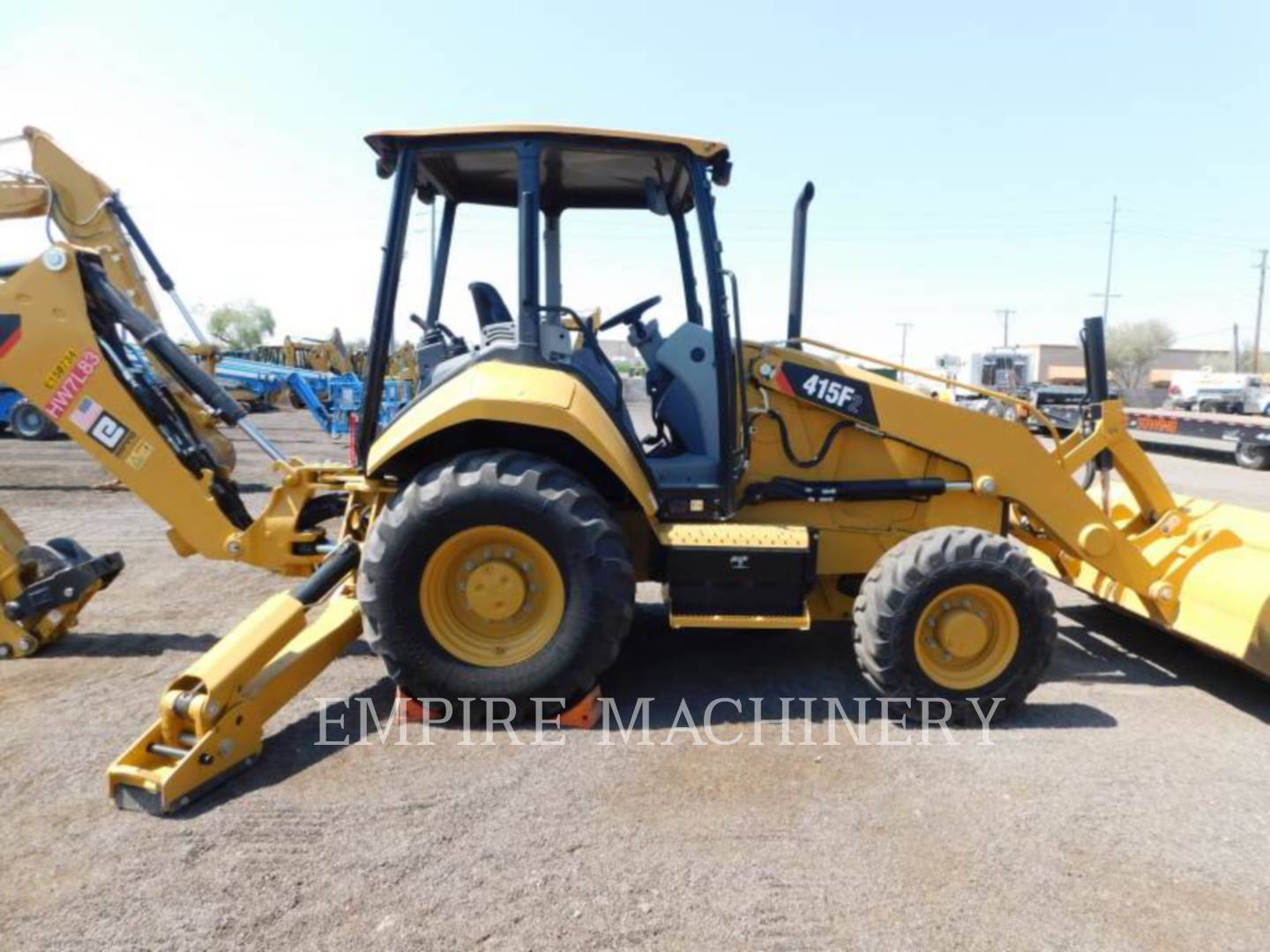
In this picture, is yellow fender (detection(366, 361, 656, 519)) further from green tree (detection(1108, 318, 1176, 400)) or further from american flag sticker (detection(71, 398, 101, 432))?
green tree (detection(1108, 318, 1176, 400))

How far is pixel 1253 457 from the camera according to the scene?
16656mm

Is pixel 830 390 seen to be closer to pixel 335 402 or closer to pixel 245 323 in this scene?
pixel 335 402

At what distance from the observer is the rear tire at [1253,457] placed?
1645 cm

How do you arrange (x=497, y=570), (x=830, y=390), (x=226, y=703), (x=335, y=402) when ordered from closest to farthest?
(x=226, y=703) → (x=497, y=570) → (x=830, y=390) → (x=335, y=402)

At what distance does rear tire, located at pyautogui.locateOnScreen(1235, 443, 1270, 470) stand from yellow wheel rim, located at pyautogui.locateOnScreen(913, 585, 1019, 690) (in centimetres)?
1581

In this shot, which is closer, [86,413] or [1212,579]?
[1212,579]

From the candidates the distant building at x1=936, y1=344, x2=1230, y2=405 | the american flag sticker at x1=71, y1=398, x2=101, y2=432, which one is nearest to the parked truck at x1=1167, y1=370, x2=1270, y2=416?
the distant building at x1=936, y1=344, x2=1230, y2=405

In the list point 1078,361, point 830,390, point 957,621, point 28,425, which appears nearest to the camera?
point 957,621

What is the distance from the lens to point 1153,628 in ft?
18.3

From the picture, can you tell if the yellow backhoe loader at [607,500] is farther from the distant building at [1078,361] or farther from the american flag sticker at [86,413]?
the distant building at [1078,361]

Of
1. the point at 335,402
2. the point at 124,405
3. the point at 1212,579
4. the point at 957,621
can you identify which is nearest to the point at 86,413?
the point at 124,405

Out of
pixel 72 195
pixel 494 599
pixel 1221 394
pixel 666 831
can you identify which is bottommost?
pixel 666 831

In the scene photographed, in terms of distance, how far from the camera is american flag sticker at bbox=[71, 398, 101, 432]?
471 cm

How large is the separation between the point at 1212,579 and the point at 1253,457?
48.9ft
